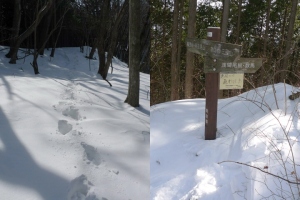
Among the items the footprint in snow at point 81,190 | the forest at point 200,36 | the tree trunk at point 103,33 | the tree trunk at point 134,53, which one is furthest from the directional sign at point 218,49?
the forest at point 200,36

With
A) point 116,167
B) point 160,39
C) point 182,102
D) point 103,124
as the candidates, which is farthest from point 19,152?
point 160,39

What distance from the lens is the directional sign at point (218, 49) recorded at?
1.33 metres

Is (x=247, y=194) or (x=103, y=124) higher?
(x=103, y=124)

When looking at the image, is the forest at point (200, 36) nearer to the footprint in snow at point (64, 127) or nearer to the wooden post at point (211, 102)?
the wooden post at point (211, 102)

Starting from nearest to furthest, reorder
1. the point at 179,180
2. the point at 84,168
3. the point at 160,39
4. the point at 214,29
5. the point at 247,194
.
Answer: the point at 84,168
the point at 247,194
the point at 179,180
the point at 214,29
the point at 160,39

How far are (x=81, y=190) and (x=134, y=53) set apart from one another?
57 centimetres

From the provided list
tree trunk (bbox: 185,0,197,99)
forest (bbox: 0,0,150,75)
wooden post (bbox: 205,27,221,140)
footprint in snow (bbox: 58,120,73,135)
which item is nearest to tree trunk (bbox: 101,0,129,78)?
forest (bbox: 0,0,150,75)

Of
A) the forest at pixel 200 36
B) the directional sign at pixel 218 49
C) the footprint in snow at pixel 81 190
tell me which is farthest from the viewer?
the forest at pixel 200 36

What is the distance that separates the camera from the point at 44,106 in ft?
3.38

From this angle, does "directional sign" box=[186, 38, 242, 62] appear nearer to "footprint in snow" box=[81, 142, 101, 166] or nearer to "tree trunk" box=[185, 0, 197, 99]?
"footprint in snow" box=[81, 142, 101, 166]

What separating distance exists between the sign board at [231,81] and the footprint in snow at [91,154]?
76 cm

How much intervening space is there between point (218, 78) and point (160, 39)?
107 inches

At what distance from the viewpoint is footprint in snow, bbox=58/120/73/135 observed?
2.92 ft

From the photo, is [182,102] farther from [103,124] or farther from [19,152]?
[19,152]
